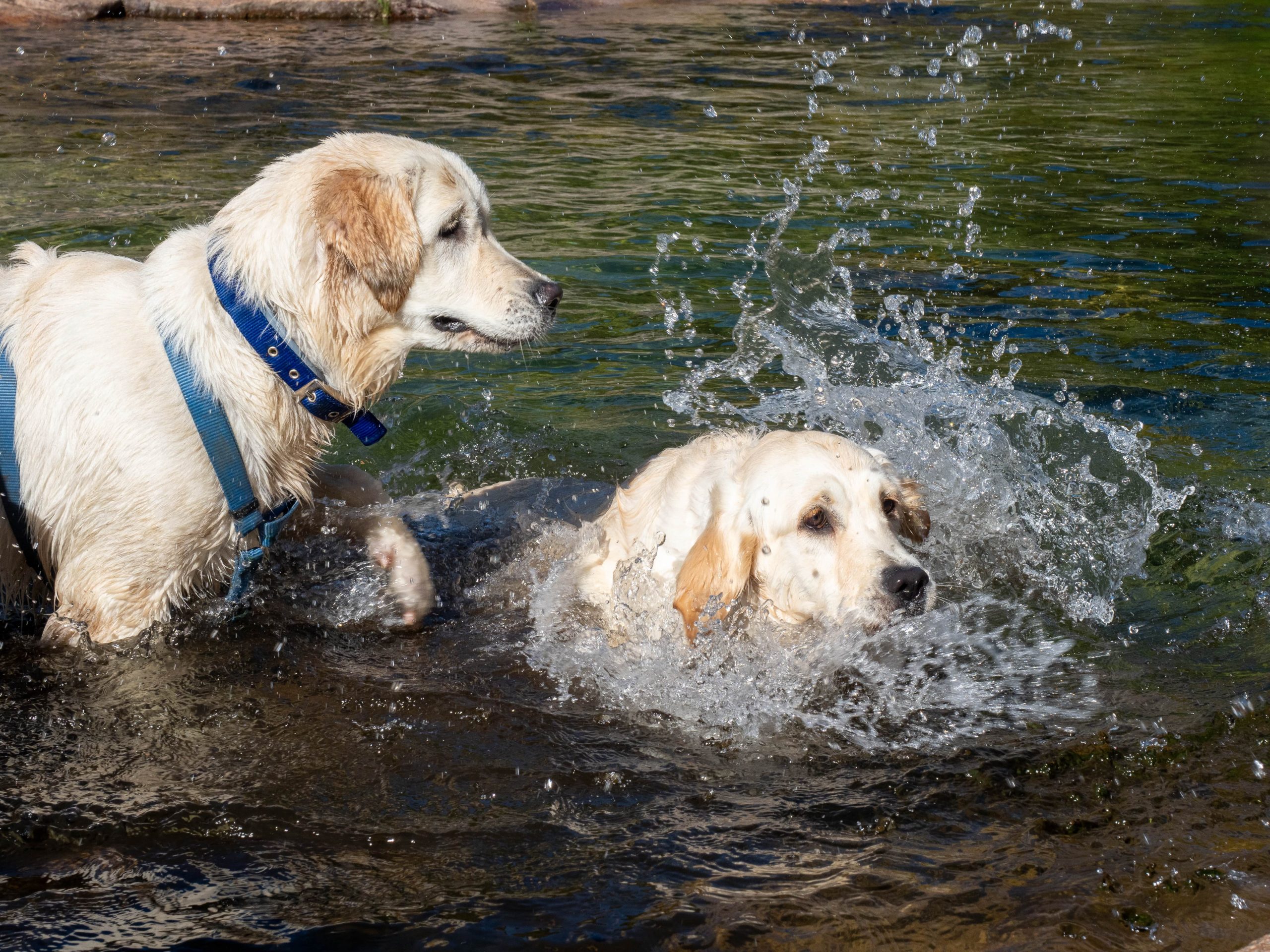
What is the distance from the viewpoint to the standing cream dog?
405 cm

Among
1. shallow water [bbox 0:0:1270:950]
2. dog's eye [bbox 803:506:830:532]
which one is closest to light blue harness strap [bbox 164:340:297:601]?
shallow water [bbox 0:0:1270:950]

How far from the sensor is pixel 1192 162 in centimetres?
1127

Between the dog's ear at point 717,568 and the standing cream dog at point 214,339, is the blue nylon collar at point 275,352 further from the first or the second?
the dog's ear at point 717,568

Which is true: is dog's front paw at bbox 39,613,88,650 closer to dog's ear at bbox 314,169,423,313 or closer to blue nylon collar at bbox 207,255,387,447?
blue nylon collar at bbox 207,255,387,447

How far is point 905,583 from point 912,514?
2.04ft

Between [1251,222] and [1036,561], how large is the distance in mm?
5701

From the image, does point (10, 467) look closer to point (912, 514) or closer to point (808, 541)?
point (808, 541)

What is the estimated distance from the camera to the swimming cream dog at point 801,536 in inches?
168

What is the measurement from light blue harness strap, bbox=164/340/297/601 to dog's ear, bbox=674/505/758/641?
1431 millimetres

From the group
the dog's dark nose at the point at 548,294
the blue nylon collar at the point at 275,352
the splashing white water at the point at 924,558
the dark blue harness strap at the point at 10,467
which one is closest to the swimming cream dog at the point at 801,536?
the splashing white water at the point at 924,558

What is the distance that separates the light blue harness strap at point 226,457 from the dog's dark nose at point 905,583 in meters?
2.05

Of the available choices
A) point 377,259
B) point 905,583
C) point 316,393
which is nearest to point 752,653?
point 905,583

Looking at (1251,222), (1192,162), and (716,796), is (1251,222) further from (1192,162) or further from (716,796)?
(716,796)

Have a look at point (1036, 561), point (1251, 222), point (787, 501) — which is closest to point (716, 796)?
point (787, 501)
